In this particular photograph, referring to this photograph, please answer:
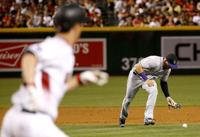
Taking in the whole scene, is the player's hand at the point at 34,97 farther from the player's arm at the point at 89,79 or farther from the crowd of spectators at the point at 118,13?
the crowd of spectators at the point at 118,13

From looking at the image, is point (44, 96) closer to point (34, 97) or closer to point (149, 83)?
point (34, 97)

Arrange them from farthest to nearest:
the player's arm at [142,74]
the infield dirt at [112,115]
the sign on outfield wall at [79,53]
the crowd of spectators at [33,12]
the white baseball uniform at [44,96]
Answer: the crowd of spectators at [33,12] → the sign on outfield wall at [79,53] → the infield dirt at [112,115] → the player's arm at [142,74] → the white baseball uniform at [44,96]

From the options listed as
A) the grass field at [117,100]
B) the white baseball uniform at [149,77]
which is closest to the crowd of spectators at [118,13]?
the grass field at [117,100]

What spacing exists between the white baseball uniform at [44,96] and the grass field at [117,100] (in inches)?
228

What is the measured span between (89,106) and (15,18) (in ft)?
24.8

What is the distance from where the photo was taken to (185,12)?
22.7m

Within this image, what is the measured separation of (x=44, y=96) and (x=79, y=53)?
17740mm

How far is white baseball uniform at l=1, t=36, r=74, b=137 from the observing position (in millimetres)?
4727

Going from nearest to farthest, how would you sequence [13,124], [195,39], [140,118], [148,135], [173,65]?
1. [13,124]
2. [148,135]
3. [173,65]
4. [140,118]
5. [195,39]

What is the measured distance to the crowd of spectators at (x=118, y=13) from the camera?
22578 mm

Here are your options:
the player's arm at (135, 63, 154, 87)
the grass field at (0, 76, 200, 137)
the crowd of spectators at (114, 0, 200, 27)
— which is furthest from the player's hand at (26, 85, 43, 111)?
the crowd of spectators at (114, 0, 200, 27)

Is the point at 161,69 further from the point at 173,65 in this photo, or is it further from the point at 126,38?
the point at 126,38

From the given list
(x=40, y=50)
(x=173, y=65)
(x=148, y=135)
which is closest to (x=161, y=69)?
(x=173, y=65)

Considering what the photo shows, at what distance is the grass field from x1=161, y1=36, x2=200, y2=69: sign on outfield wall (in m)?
0.57
